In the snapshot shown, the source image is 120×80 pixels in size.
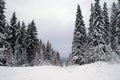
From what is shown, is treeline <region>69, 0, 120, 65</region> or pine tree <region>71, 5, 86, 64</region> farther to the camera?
pine tree <region>71, 5, 86, 64</region>

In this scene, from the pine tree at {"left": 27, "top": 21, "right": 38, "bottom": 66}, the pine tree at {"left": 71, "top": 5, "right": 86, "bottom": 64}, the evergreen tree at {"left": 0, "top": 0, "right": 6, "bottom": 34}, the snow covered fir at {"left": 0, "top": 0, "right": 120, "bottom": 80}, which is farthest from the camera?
the pine tree at {"left": 27, "top": 21, "right": 38, "bottom": 66}

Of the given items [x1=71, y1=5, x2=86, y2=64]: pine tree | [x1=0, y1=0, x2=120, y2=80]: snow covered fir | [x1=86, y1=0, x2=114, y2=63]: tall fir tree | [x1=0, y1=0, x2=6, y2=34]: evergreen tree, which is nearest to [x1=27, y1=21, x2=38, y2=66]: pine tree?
[x1=0, y1=0, x2=120, y2=80]: snow covered fir

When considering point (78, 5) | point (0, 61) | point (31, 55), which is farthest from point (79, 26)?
point (0, 61)

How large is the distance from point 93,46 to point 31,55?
645 inches

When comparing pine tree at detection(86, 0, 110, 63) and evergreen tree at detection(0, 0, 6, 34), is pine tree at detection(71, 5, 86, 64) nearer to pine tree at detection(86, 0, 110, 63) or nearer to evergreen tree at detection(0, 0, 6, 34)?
pine tree at detection(86, 0, 110, 63)

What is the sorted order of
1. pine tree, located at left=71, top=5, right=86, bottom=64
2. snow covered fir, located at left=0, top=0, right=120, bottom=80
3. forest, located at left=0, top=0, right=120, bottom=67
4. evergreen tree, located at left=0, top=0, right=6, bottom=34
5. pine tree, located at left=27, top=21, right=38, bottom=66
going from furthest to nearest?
pine tree, located at left=27, top=21, right=38, bottom=66 < pine tree, located at left=71, top=5, right=86, bottom=64 < forest, located at left=0, top=0, right=120, bottom=67 < evergreen tree, located at left=0, top=0, right=6, bottom=34 < snow covered fir, located at left=0, top=0, right=120, bottom=80

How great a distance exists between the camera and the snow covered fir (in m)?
12.1

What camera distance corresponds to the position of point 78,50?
1215 inches

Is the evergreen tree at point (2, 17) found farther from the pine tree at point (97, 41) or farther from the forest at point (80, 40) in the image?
the pine tree at point (97, 41)

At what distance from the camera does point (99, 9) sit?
28.8 m

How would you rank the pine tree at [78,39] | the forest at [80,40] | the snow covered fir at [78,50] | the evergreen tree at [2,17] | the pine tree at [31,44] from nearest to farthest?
the snow covered fir at [78,50] → the evergreen tree at [2,17] → the forest at [80,40] → the pine tree at [78,39] → the pine tree at [31,44]

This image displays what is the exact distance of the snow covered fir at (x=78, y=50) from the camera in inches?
477

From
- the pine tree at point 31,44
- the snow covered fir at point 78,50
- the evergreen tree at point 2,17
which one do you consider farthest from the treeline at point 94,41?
the evergreen tree at point 2,17

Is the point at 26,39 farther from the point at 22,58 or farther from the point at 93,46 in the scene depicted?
the point at 93,46
